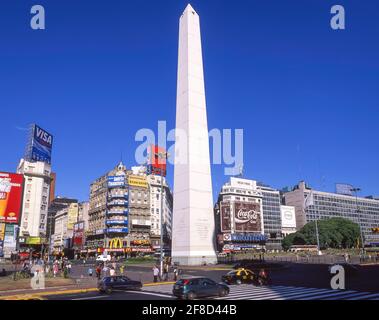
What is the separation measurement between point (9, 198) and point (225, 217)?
3786 inches

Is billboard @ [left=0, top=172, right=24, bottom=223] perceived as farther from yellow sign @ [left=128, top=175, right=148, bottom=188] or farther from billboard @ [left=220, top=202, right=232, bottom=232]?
billboard @ [left=220, top=202, right=232, bottom=232]

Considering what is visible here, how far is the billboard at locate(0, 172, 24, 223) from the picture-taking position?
44719mm

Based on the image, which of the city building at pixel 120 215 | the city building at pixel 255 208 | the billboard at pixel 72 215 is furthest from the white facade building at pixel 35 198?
the city building at pixel 255 208

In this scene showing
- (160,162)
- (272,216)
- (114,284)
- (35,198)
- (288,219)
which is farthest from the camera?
(288,219)

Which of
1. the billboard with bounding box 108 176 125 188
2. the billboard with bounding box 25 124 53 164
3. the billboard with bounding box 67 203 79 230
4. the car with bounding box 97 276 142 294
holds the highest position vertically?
the billboard with bounding box 25 124 53 164

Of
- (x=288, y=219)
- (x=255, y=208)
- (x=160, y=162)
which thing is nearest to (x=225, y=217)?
(x=255, y=208)

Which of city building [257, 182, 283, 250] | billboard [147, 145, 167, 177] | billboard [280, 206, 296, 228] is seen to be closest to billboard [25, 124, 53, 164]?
billboard [147, 145, 167, 177]

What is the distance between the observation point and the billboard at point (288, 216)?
162875 millimetres

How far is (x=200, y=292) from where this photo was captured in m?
20.6

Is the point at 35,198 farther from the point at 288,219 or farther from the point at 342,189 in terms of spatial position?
the point at 342,189

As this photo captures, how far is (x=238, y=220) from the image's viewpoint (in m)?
136

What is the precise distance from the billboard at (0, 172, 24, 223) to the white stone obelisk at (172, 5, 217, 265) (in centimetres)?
1976

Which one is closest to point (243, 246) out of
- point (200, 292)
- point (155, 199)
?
point (155, 199)
